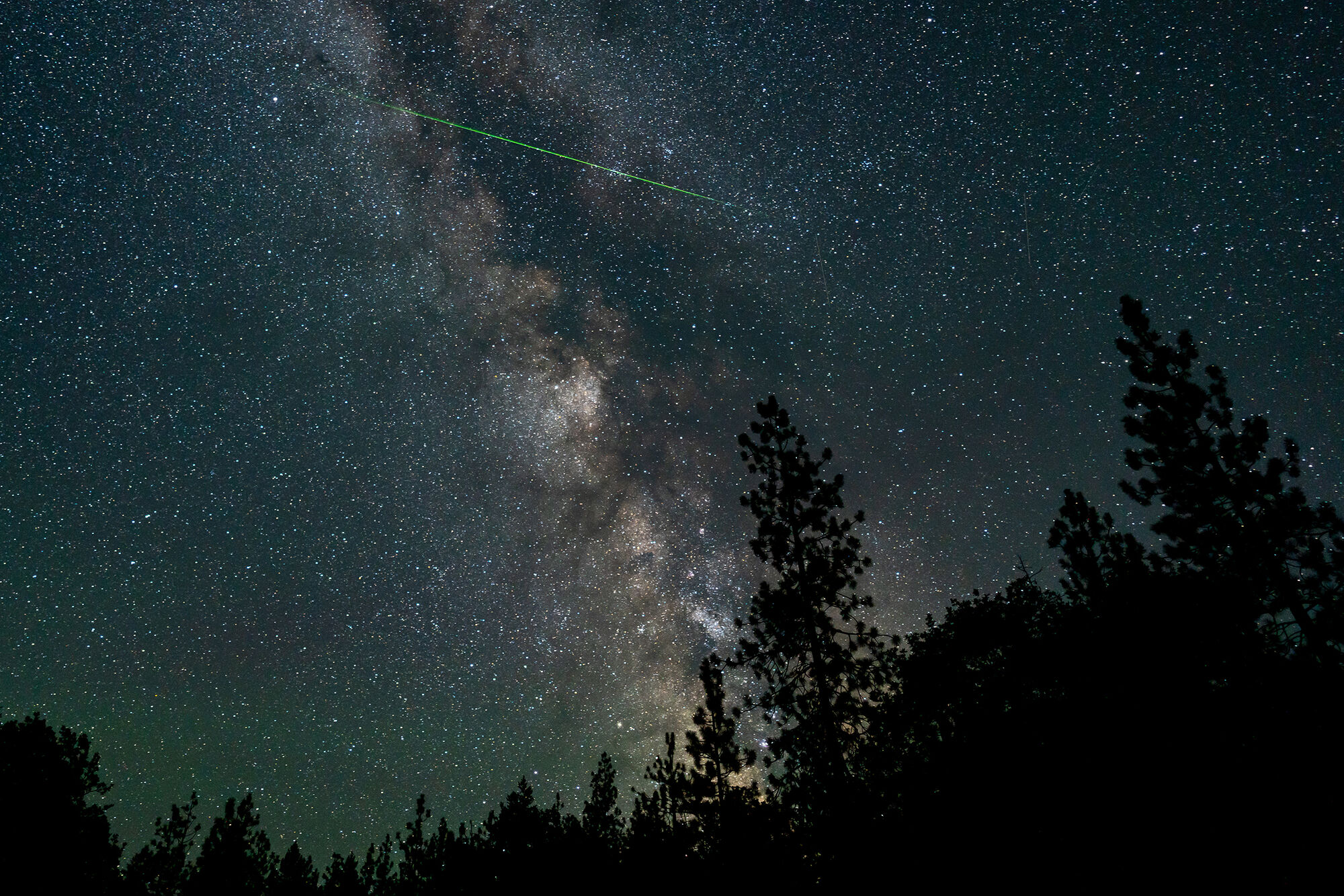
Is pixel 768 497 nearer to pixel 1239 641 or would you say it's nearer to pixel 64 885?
pixel 1239 641

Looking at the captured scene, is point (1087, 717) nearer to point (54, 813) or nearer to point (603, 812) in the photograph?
point (603, 812)

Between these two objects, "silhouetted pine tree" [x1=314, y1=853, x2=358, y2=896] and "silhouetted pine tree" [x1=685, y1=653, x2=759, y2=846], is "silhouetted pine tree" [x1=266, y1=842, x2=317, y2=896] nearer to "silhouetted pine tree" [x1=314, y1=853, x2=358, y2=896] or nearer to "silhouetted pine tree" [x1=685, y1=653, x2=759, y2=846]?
"silhouetted pine tree" [x1=314, y1=853, x2=358, y2=896]

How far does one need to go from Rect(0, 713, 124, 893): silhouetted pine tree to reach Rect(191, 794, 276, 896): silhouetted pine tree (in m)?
3.54

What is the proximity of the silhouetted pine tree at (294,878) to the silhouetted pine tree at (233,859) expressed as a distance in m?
0.96

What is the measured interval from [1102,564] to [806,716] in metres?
10.7

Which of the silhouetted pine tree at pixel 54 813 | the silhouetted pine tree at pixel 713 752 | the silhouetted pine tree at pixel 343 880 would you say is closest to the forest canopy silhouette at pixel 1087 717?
the silhouetted pine tree at pixel 713 752

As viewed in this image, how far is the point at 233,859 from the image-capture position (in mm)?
26031

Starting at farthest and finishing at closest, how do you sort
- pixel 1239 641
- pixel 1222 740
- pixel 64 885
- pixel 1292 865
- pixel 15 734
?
pixel 15 734 < pixel 64 885 < pixel 1239 641 < pixel 1222 740 < pixel 1292 865

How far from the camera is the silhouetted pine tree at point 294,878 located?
24.6 metres

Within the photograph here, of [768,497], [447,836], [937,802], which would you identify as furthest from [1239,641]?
[447,836]

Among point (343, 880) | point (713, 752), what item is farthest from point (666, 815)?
point (343, 880)

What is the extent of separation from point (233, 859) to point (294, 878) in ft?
10.00

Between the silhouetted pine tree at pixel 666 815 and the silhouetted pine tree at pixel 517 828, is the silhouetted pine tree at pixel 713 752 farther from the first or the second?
the silhouetted pine tree at pixel 517 828

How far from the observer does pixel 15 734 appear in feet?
84.3
